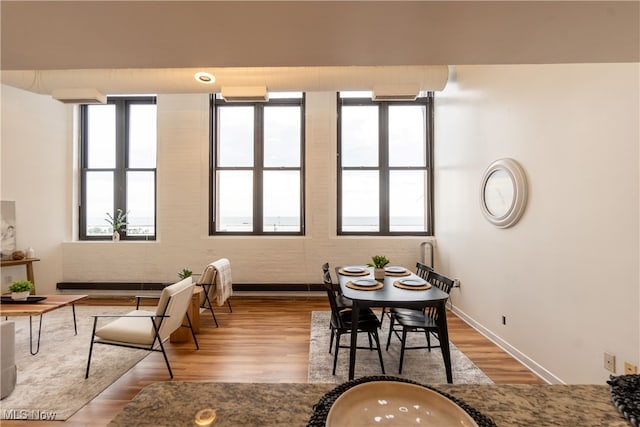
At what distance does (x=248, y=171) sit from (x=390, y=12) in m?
4.64

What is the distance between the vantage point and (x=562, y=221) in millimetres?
2375

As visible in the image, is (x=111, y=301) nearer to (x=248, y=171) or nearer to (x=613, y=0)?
(x=248, y=171)

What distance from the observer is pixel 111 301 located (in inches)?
193

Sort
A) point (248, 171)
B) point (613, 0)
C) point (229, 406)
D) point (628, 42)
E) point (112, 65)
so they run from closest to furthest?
1. point (229, 406)
2. point (613, 0)
3. point (628, 42)
4. point (112, 65)
5. point (248, 171)

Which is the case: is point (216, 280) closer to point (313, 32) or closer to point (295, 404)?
point (295, 404)

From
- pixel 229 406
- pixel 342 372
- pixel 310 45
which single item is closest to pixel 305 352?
pixel 342 372

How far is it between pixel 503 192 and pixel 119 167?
6117 millimetres

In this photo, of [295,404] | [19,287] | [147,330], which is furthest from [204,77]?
[295,404]

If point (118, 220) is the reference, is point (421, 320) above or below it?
below

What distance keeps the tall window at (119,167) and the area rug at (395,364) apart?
13.3 ft

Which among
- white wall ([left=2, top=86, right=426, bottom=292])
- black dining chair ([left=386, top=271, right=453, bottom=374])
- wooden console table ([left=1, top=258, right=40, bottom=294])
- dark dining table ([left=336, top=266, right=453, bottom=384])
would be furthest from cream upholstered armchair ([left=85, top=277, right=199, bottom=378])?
wooden console table ([left=1, top=258, right=40, bottom=294])

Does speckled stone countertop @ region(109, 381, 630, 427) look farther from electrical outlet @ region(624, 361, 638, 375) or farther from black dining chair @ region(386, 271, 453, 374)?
black dining chair @ region(386, 271, 453, 374)

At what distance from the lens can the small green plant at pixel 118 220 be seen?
531 centimetres

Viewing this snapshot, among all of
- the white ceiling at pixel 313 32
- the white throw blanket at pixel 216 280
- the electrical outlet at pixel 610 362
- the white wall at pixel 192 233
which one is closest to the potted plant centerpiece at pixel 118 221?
the white wall at pixel 192 233
